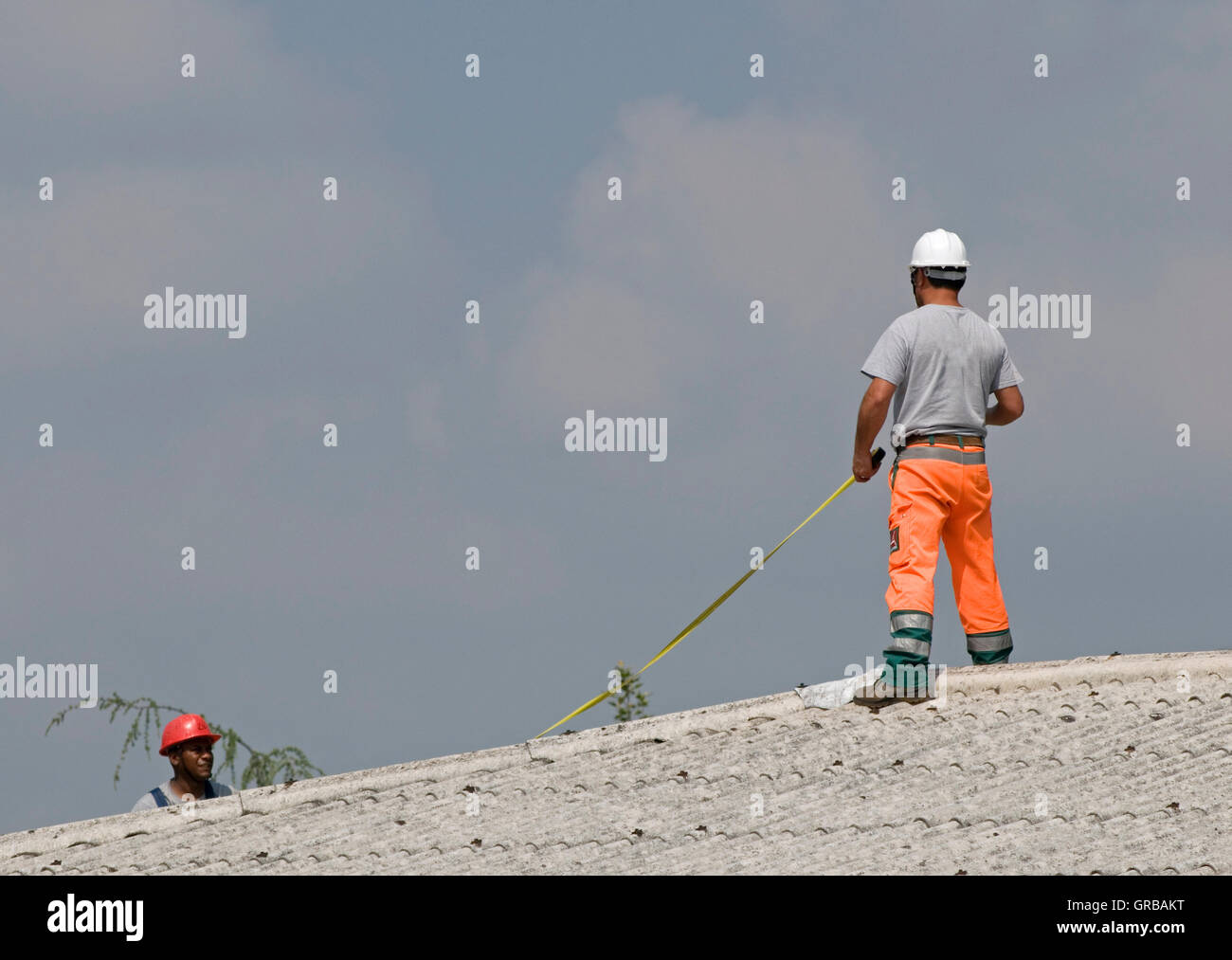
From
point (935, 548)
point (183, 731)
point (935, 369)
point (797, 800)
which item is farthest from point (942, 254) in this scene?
point (183, 731)

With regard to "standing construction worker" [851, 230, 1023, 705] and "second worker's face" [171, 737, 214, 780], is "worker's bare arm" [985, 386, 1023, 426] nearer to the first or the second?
"standing construction worker" [851, 230, 1023, 705]

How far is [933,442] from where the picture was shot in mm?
7805

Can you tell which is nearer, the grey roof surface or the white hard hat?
the grey roof surface

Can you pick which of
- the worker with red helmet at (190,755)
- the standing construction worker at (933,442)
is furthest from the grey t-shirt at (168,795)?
the standing construction worker at (933,442)

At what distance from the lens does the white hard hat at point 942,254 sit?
314 inches

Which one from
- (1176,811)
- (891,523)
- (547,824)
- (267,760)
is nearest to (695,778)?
(547,824)

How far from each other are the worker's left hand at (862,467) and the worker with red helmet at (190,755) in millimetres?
3500

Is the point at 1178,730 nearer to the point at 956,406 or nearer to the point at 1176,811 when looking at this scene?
the point at 1176,811

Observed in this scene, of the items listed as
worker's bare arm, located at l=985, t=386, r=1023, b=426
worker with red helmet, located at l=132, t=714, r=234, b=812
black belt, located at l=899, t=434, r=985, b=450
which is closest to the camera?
black belt, located at l=899, t=434, r=985, b=450

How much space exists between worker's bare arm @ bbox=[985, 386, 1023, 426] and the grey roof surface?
116cm

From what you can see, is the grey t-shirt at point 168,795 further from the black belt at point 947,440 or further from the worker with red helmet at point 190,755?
the black belt at point 947,440

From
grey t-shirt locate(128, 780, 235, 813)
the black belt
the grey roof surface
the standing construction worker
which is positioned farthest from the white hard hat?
grey t-shirt locate(128, 780, 235, 813)

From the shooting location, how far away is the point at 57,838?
747 cm

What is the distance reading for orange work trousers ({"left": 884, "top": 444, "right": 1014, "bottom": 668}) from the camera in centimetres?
760
